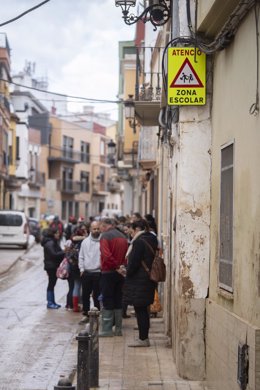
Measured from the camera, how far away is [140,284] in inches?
464

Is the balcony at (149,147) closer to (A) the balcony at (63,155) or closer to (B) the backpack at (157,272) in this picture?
(B) the backpack at (157,272)

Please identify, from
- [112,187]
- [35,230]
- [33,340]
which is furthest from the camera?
[112,187]

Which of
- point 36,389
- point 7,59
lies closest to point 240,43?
point 36,389

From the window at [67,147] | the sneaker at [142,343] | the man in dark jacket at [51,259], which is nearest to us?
the sneaker at [142,343]

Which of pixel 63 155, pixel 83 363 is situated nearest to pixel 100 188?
pixel 63 155

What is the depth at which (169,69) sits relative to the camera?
9852 millimetres

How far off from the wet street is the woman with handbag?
103cm

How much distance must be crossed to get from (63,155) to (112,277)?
6820 cm

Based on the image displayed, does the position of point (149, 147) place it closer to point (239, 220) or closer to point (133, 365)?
point (133, 365)

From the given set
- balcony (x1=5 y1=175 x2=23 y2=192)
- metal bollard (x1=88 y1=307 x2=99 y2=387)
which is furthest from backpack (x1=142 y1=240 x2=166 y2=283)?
balcony (x1=5 y1=175 x2=23 y2=192)

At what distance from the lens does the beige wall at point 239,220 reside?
22.4 ft

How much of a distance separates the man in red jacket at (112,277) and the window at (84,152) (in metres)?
72.2

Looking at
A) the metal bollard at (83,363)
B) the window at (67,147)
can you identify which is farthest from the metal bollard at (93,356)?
the window at (67,147)

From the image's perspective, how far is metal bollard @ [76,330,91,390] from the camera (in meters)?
8.00
